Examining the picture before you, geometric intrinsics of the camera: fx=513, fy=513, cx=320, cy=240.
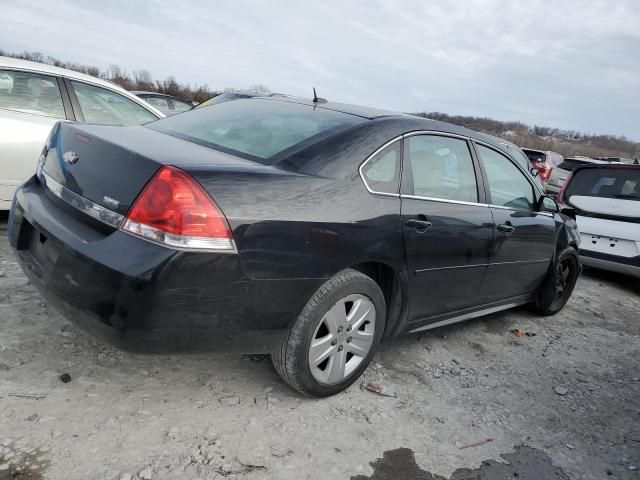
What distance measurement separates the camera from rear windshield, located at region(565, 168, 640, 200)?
611 cm

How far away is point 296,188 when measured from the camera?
2.32 meters

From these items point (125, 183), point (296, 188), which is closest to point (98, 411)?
point (125, 183)

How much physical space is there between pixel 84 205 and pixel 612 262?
5.81 m

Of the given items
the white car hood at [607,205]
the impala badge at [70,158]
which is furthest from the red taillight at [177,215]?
the white car hood at [607,205]

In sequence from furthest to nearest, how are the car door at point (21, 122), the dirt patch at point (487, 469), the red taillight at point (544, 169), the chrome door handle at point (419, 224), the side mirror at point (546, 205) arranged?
the red taillight at point (544, 169) → the car door at point (21, 122) → the side mirror at point (546, 205) → the chrome door handle at point (419, 224) → the dirt patch at point (487, 469)

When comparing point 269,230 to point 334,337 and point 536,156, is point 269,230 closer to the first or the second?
point 334,337

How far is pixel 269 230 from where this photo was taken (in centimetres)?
218

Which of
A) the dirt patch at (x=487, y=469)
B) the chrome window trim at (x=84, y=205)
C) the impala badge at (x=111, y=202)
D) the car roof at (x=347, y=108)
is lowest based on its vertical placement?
the dirt patch at (x=487, y=469)

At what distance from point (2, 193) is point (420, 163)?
360 centimetres

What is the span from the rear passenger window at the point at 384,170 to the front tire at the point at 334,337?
476 mm

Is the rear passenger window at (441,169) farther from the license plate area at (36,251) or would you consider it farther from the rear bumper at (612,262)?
the rear bumper at (612,262)

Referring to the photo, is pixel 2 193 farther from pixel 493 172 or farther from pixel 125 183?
pixel 493 172

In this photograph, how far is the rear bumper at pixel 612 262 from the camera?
5801mm

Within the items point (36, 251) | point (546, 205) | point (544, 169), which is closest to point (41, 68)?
point (36, 251)
